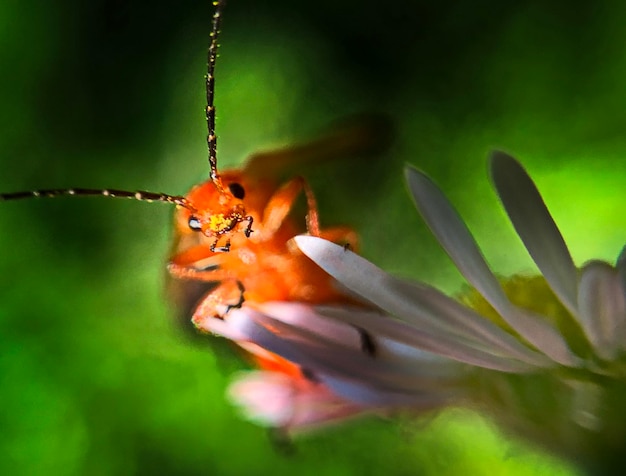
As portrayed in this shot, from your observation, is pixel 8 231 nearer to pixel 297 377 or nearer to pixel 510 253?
pixel 297 377

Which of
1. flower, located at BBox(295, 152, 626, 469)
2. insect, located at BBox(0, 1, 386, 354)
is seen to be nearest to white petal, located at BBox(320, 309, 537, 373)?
flower, located at BBox(295, 152, 626, 469)

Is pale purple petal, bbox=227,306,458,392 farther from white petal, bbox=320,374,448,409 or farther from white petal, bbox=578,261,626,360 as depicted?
white petal, bbox=578,261,626,360

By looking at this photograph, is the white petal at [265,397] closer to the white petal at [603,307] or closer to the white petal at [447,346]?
the white petal at [447,346]

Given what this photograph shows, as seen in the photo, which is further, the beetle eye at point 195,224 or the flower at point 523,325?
the beetle eye at point 195,224

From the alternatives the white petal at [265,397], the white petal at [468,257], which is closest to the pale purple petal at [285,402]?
the white petal at [265,397]

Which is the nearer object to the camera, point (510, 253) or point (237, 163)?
point (510, 253)

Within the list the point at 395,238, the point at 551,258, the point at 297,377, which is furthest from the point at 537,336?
the point at 395,238
